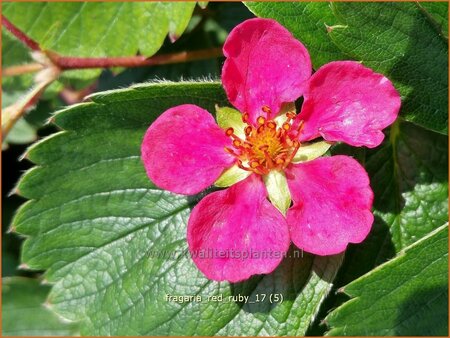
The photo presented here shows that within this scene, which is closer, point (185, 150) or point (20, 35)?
point (185, 150)

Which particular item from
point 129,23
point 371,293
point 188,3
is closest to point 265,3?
point 188,3

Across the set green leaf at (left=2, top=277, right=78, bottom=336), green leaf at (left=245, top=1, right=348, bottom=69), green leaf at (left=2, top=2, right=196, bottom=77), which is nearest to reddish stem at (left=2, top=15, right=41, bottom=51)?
green leaf at (left=2, top=2, right=196, bottom=77)

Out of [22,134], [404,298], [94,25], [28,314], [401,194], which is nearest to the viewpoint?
[404,298]

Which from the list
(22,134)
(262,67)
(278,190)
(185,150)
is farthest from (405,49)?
(22,134)

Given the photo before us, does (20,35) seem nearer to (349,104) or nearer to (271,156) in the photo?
(271,156)

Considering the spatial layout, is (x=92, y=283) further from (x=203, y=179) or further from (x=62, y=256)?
(x=203, y=179)

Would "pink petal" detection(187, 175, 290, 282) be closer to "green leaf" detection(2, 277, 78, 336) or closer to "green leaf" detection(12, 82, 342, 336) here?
"green leaf" detection(12, 82, 342, 336)
